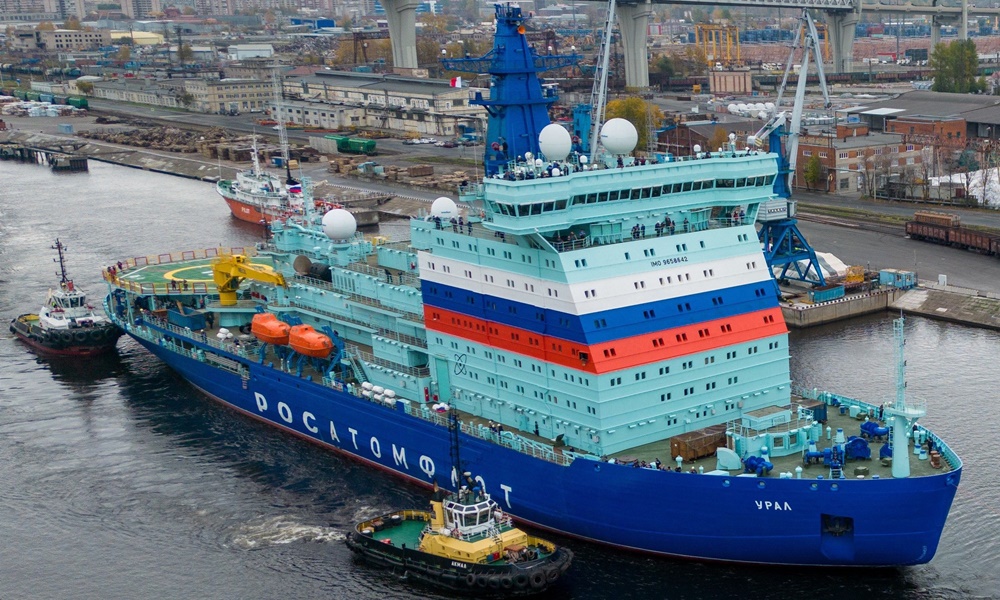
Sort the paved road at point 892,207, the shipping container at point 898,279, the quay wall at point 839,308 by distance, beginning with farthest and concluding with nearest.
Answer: the paved road at point 892,207
the shipping container at point 898,279
the quay wall at point 839,308

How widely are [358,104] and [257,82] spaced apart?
2435cm

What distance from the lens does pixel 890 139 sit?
97.1 m

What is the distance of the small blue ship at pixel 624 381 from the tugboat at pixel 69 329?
2087 cm

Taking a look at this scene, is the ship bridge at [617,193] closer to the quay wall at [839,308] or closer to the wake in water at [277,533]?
the wake in water at [277,533]

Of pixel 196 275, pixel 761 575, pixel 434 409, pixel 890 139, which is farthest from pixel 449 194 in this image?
pixel 761 575

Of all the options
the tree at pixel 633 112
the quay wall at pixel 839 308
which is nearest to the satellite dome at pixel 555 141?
the quay wall at pixel 839 308

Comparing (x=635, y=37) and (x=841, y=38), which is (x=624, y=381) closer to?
(x=635, y=37)

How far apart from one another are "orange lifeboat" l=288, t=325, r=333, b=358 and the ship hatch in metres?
20.7

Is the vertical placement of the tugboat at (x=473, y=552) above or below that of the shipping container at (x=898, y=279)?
below

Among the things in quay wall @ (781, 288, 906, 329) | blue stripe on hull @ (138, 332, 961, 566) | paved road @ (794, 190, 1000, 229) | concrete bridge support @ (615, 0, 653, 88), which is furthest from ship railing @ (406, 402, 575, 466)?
concrete bridge support @ (615, 0, 653, 88)

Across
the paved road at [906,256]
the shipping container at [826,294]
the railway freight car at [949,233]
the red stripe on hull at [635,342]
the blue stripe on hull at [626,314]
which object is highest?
the blue stripe on hull at [626,314]

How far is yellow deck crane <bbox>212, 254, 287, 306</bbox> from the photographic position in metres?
52.8

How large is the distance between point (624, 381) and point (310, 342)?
49.2 feet

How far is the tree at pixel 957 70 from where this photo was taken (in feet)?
453
